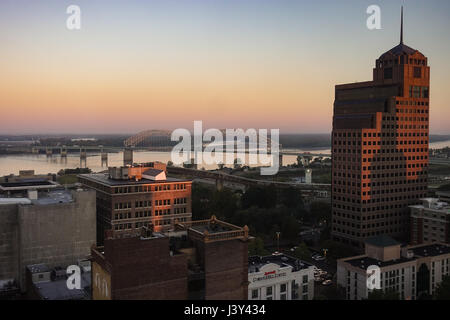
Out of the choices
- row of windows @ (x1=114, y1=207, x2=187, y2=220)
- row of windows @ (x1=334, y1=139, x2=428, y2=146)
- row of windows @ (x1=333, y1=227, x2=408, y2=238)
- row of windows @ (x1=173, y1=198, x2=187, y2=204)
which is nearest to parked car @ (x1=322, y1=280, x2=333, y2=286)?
row of windows @ (x1=333, y1=227, x2=408, y2=238)

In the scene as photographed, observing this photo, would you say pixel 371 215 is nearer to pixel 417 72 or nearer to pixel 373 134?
pixel 373 134

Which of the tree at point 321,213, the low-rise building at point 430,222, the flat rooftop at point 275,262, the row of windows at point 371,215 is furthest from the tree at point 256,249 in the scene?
the tree at point 321,213

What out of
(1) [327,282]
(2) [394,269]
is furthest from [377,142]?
(2) [394,269]

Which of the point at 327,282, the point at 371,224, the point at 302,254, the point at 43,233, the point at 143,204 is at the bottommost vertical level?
the point at 327,282

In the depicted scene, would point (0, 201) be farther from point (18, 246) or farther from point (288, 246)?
point (288, 246)

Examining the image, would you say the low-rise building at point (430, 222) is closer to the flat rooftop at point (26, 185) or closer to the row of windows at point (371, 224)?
the row of windows at point (371, 224)

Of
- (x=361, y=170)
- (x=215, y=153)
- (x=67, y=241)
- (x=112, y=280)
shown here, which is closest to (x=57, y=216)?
Answer: (x=67, y=241)

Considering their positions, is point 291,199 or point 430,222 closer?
point 430,222
